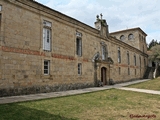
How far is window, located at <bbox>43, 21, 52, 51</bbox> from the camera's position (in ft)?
36.9

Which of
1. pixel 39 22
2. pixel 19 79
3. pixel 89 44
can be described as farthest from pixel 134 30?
pixel 19 79

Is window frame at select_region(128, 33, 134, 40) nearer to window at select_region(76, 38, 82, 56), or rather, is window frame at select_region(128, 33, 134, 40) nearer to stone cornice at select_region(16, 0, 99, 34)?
stone cornice at select_region(16, 0, 99, 34)

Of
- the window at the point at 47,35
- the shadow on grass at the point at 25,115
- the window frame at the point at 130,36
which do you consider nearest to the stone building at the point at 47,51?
the window at the point at 47,35

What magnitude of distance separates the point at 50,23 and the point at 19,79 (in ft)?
15.2

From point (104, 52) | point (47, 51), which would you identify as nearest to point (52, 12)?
A: point (47, 51)

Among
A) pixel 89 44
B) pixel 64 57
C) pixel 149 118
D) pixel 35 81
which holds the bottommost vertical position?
pixel 149 118

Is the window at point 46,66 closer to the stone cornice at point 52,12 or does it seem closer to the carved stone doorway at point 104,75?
the stone cornice at point 52,12

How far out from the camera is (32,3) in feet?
33.9

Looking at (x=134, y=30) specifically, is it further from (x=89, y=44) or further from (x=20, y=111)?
(x=20, y=111)

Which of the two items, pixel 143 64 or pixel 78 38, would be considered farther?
pixel 143 64

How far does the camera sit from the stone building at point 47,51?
886cm

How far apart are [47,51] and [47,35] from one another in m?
1.19

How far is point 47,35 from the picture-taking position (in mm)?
11523

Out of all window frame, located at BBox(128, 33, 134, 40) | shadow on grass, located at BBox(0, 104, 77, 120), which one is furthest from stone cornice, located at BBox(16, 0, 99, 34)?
window frame, located at BBox(128, 33, 134, 40)
